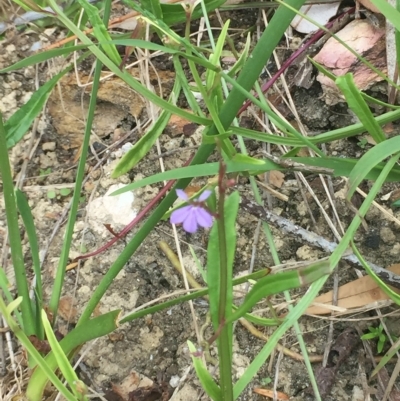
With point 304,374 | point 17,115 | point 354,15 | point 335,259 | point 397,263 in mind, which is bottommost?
point 304,374

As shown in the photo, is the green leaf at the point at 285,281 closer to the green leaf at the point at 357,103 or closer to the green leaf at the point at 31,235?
the green leaf at the point at 357,103

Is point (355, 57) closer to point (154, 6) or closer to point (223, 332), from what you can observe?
point (154, 6)

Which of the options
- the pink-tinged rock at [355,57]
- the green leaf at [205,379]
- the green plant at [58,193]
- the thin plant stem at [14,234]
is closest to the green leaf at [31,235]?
the thin plant stem at [14,234]

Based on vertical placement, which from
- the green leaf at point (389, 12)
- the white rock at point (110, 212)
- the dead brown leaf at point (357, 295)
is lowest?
the dead brown leaf at point (357, 295)

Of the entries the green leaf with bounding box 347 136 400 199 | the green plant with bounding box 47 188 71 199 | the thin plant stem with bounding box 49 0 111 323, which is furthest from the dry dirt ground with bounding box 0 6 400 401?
the green leaf with bounding box 347 136 400 199

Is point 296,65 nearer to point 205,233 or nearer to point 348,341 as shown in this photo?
point 205,233

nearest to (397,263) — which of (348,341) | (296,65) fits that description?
(348,341)

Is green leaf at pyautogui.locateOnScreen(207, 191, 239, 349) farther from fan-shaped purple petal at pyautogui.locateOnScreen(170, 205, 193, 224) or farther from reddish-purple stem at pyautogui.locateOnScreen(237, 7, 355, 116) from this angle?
reddish-purple stem at pyautogui.locateOnScreen(237, 7, 355, 116)
